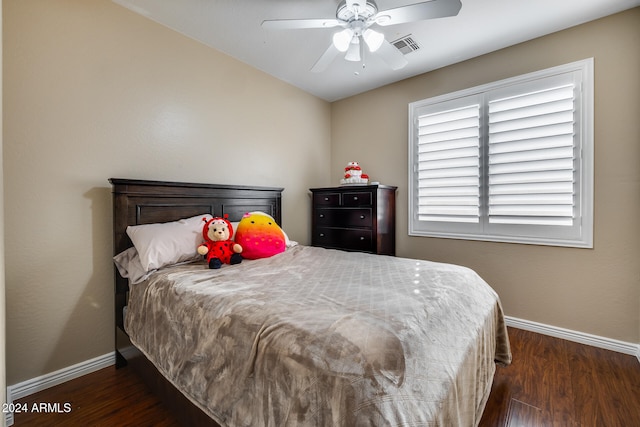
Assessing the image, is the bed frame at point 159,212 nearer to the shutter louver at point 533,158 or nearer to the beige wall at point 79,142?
the beige wall at point 79,142

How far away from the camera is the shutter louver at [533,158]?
2.27 metres

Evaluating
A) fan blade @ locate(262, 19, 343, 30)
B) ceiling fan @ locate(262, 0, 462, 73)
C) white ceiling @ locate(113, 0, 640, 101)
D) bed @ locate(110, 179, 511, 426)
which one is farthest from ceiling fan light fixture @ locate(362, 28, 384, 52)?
bed @ locate(110, 179, 511, 426)

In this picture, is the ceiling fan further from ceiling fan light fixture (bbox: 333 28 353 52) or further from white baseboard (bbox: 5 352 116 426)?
white baseboard (bbox: 5 352 116 426)

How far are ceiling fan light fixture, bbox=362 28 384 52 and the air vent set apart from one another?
2.40 feet

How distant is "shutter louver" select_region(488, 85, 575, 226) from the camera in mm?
2268

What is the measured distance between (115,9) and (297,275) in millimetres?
2335

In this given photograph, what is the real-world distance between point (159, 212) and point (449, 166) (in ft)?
9.06

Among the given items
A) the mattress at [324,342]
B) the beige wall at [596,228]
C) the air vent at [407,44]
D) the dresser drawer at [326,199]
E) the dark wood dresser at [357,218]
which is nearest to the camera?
the mattress at [324,342]

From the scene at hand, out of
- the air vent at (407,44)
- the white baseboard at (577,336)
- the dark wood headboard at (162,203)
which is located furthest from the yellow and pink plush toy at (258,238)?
the white baseboard at (577,336)

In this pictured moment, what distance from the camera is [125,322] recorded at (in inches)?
71.3

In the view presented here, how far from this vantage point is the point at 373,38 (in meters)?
1.83

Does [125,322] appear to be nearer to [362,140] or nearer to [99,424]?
[99,424]

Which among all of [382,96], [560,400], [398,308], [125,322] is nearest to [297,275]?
[398,308]

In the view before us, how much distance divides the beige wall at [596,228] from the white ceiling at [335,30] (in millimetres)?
147
